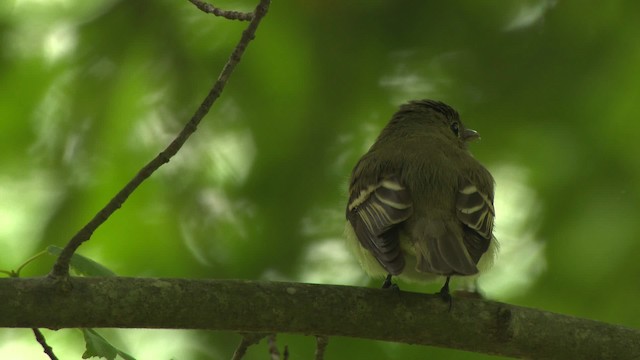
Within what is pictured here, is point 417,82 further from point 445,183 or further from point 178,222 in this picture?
point 178,222

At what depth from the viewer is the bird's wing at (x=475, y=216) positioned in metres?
4.97

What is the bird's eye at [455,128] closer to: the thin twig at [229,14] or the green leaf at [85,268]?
the thin twig at [229,14]

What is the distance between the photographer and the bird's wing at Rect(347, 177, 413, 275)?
4801mm

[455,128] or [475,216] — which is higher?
[455,128]

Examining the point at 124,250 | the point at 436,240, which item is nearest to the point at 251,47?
the point at 124,250

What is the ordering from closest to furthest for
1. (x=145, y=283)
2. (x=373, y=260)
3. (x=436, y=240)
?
(x=145, y=283)
(x=436, y=240)
(x=373, y=260)

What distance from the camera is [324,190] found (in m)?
6.07

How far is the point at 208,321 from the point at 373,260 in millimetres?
1421

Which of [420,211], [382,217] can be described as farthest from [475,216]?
[382,217]

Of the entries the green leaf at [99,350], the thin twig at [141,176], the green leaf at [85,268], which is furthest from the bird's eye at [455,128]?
the green leaf at [99,350]

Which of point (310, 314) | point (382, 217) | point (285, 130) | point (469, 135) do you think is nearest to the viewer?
point (310, 314)

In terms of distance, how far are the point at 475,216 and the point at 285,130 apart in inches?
56.6

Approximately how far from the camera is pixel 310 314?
412 cm

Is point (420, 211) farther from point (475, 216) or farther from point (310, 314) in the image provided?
point (310, 314)
